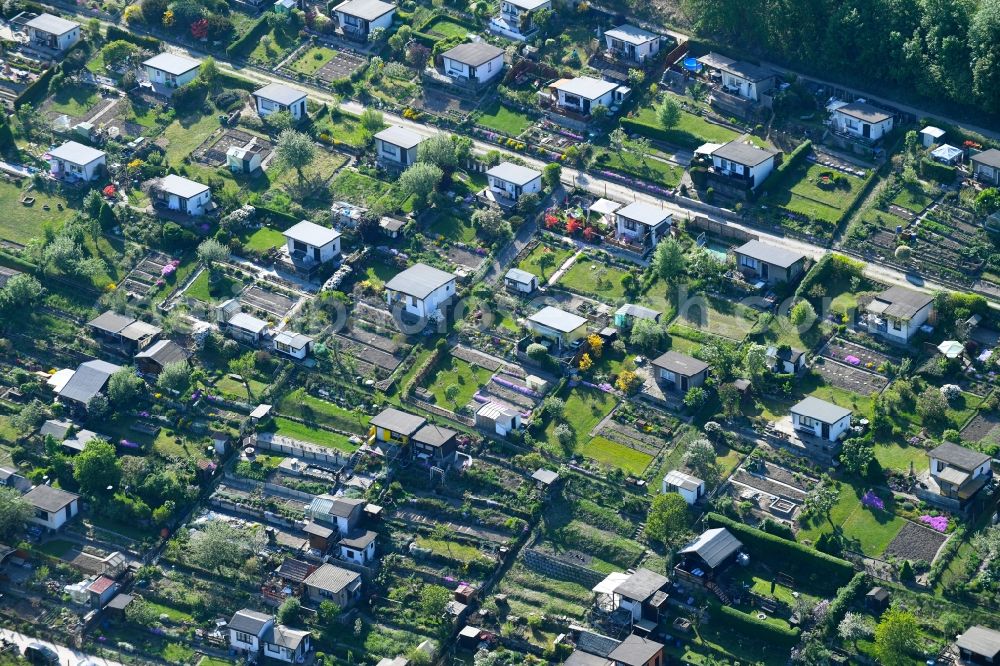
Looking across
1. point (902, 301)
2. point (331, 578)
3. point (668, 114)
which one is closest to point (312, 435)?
point (331, 578)

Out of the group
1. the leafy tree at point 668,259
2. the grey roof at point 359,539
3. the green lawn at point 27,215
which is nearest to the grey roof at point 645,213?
the leafy tree at point 668,259

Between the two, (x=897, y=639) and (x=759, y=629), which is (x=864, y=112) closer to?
(x=759, y=629)

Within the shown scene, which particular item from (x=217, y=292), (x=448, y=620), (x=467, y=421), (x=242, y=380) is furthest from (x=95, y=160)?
(x=448, y=620)

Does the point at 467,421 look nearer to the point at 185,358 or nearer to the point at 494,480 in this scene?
the point at 494,480

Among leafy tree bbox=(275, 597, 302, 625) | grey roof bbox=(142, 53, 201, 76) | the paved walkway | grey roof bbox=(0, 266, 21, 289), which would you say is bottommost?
the paved walkway

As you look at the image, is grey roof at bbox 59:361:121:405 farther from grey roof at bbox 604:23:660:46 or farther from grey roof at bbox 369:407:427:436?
grey roof at bbox 604:23:660:46

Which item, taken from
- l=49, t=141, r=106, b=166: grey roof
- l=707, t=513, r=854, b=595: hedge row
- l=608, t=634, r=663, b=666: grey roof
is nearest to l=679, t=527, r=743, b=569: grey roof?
l=707, t=513, r=854, b=595: hedge row

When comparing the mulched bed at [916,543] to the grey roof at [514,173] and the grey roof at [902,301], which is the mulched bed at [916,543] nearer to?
the grey roof at [902,301]
